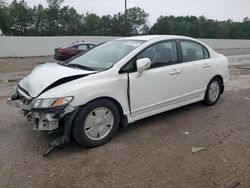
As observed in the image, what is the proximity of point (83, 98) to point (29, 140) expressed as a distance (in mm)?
1203

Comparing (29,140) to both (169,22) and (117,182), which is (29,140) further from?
(169,22)

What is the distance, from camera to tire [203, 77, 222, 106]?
19.3 feet

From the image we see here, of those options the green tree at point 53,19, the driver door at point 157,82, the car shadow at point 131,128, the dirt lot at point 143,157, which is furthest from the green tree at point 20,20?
the dirt lot at point 143,157

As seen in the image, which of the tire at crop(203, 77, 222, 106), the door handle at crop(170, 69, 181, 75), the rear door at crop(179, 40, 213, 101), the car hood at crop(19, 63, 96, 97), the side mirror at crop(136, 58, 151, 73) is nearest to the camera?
the car hood at crop(19, 63, 96, 97)

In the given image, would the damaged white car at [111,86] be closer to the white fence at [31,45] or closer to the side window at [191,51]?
the side window at [191,51]

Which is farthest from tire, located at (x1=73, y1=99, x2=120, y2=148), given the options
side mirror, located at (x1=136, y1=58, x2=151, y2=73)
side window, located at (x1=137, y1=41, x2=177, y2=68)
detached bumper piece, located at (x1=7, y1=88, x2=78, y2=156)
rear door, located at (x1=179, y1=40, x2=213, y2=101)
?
rear door, located at (x1=179, y1=40, x2=213, y2=101)

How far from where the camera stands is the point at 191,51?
18.1 feet

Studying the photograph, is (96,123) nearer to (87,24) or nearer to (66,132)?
(66,132)

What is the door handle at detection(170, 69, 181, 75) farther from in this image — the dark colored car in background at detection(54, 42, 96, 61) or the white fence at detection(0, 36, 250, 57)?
the white fence at detection(0, 36, 250, 57)

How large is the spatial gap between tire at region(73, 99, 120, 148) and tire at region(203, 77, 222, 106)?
2.50m

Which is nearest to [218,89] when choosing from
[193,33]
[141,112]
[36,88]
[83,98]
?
[141,112]

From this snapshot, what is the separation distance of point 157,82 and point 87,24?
62622 millimetres

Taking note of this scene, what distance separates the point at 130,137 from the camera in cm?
436

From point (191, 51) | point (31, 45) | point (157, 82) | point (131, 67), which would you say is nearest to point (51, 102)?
point (131, 67)
